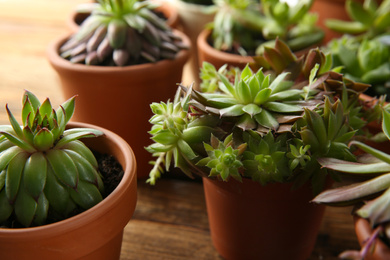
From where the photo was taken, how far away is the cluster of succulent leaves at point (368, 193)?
1.88 feet

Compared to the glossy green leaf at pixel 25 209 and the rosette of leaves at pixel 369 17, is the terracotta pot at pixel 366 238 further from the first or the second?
the rosette of leaves at pixel 369 17

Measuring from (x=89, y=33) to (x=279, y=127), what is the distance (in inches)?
23.3

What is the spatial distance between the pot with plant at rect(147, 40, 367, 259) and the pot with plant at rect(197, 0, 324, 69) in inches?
15.8

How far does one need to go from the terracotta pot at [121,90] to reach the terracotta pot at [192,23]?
391 mm

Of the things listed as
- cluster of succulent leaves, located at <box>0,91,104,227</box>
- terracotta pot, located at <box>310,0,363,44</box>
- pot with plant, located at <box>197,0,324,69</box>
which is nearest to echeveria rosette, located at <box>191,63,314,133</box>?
cluster of succulent leaves, located at <box>0,91,104,227</box>

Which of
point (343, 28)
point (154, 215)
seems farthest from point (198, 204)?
point (343, 28)

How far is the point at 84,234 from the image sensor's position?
2.18ft

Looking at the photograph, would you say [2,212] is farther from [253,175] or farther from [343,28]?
[343,28]

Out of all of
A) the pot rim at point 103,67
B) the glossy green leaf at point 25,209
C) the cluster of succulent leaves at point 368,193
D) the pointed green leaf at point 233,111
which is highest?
the pointed green leaf at point 233,111

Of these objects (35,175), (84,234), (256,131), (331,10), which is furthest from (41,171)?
(331,10)

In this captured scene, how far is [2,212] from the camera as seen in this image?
0.68 meters

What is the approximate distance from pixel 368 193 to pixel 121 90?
2.01ft

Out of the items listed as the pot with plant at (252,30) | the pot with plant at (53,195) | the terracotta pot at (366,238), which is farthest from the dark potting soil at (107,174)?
the pot with plant at (252,30)

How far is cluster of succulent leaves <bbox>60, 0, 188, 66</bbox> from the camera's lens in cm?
106
